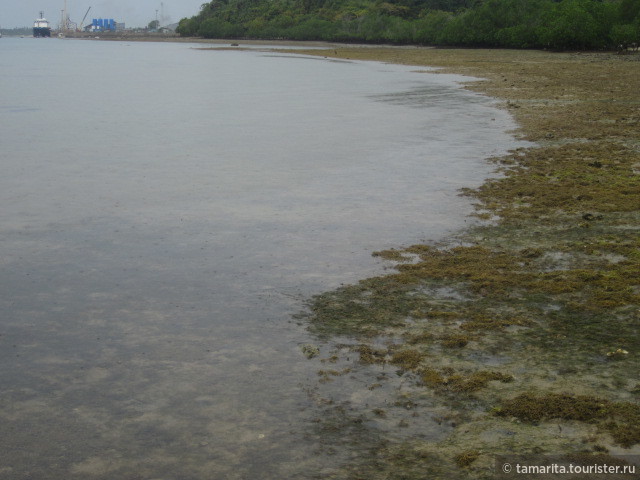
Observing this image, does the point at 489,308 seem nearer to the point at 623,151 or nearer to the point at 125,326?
the point at 125,326

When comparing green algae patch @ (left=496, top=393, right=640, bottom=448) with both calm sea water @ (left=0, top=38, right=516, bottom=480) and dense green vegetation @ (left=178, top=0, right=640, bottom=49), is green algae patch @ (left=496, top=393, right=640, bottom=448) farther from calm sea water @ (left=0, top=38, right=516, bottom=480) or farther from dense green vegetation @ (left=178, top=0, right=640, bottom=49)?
dense green vegetation @ (left=178, top=0, right=640, bottom=49)

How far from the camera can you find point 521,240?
9055 millimetres

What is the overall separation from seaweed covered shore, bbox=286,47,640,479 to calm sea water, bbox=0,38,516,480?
374 millimetres

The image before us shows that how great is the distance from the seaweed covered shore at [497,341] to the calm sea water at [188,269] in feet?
1.23

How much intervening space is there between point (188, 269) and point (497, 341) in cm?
348

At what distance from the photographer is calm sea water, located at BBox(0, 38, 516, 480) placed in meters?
4.67

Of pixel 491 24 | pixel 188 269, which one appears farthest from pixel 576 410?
pixel 491 24

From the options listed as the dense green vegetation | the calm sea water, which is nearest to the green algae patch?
the calm sea water

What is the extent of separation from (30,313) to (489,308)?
417 cm

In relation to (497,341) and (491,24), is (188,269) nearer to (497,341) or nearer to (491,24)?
(497,341)

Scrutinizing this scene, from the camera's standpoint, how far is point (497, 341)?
20.1ft

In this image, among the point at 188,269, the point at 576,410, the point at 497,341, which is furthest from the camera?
the point at 188,269

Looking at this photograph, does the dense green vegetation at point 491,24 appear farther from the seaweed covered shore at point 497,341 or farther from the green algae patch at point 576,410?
the green algae patch at point 576,410

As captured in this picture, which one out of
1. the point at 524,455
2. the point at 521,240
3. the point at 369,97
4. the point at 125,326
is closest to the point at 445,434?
the point at 524,455
